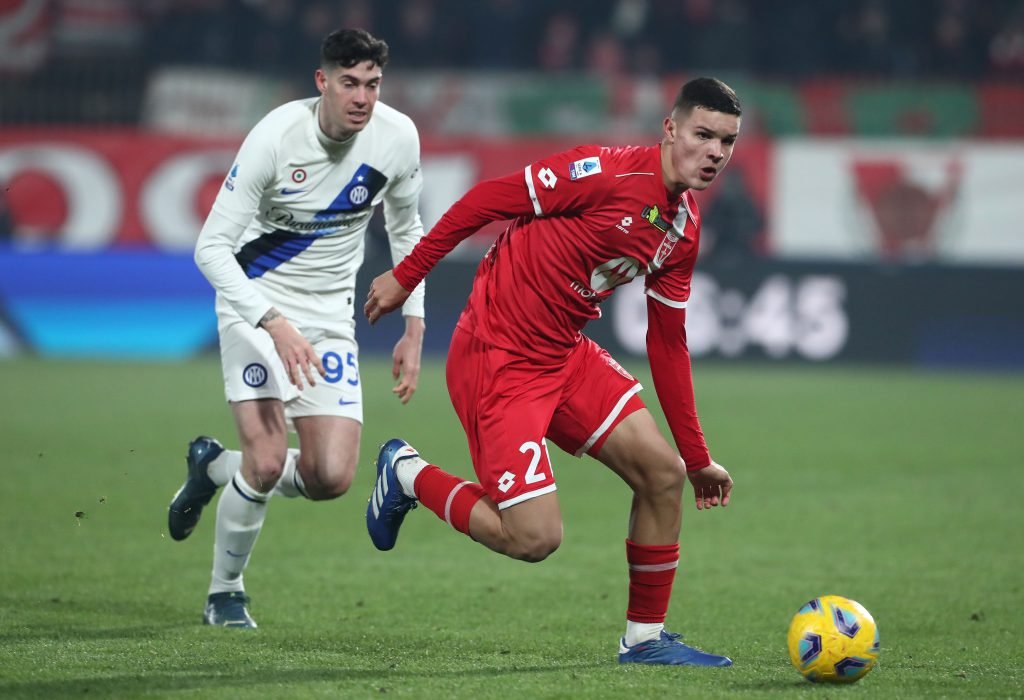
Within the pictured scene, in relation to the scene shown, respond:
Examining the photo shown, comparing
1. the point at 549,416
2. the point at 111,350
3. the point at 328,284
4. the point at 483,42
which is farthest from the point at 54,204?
the point at 549,416

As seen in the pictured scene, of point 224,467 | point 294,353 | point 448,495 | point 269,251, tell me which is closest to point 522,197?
point 294,353

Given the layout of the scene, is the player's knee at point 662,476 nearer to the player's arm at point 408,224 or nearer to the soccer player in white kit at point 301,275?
the soccer player in white kit at point 301,275

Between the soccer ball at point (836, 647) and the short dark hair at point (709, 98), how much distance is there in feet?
5.59

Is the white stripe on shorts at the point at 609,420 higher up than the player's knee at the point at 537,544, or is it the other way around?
the white stripe on shorts at the point at 609,420

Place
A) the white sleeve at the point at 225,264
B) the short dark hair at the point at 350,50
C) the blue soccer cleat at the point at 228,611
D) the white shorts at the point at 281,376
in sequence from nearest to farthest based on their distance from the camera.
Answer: the white sleeve at the point at 225,264
the short dark hair at the point at 350,50
the blue soccer cleat at the point at 228,611
the white shorts at the point at 281,376

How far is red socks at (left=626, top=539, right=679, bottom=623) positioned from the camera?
4949 millimetres

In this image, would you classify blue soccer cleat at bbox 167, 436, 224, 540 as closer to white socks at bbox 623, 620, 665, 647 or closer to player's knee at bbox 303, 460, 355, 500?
player's knee at bbox 303, 460, 355, 500

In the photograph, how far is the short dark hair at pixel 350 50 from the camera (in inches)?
213

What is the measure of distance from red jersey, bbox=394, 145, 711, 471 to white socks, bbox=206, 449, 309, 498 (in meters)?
1.21

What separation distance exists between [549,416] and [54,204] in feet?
46.8

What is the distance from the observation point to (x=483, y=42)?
20.1 m

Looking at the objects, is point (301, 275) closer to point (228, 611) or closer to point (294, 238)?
point (294, 238)

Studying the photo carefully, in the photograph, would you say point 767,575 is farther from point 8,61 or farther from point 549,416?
point 8,61

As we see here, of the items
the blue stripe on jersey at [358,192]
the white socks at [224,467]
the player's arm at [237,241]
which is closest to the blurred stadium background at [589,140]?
the white socks at [224,467]
